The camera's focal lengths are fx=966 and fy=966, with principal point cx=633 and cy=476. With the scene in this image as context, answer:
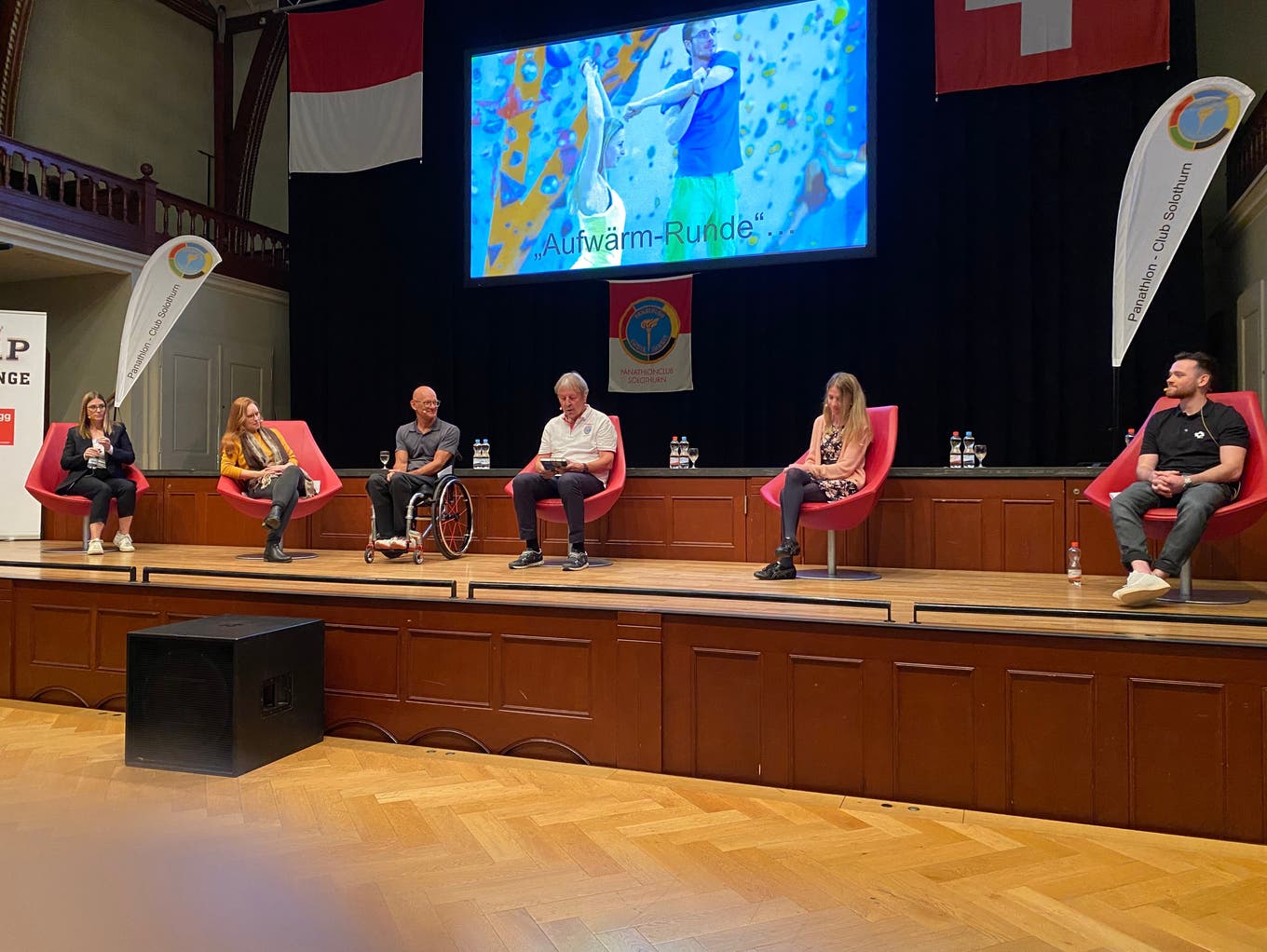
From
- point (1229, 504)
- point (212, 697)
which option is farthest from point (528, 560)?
point (1229, 504)

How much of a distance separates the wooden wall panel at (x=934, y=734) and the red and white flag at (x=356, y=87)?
6354mm

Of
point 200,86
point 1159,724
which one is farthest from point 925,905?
point 200,86

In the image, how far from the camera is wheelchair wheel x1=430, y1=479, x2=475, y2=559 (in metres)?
4.70

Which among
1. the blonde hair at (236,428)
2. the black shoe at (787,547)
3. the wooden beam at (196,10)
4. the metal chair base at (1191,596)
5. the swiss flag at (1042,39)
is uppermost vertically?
the wooden beam at (196,10)

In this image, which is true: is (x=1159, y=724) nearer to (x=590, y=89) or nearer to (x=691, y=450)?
(x=691, y=450)

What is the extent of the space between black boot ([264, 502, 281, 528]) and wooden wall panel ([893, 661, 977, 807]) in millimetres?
3357

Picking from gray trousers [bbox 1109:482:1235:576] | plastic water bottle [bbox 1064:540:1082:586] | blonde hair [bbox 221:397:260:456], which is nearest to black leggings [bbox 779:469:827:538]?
plastic water bottle [bbox 1064:540:1082:586]

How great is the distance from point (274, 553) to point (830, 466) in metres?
2.80

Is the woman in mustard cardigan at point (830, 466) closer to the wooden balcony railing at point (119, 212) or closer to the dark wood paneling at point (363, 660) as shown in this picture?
the dark wood paneling at point (363, 660)

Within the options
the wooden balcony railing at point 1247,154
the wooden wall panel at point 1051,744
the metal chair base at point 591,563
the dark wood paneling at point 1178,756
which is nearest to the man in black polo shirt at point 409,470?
the metal chair base at point 591,563

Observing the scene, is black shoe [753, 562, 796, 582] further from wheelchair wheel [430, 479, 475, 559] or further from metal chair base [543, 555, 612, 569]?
wheelchair wheel [430, 479, 475, 559]

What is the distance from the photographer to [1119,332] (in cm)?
425

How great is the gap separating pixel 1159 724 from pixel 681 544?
287 centimetres

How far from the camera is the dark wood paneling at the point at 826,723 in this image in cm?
259
